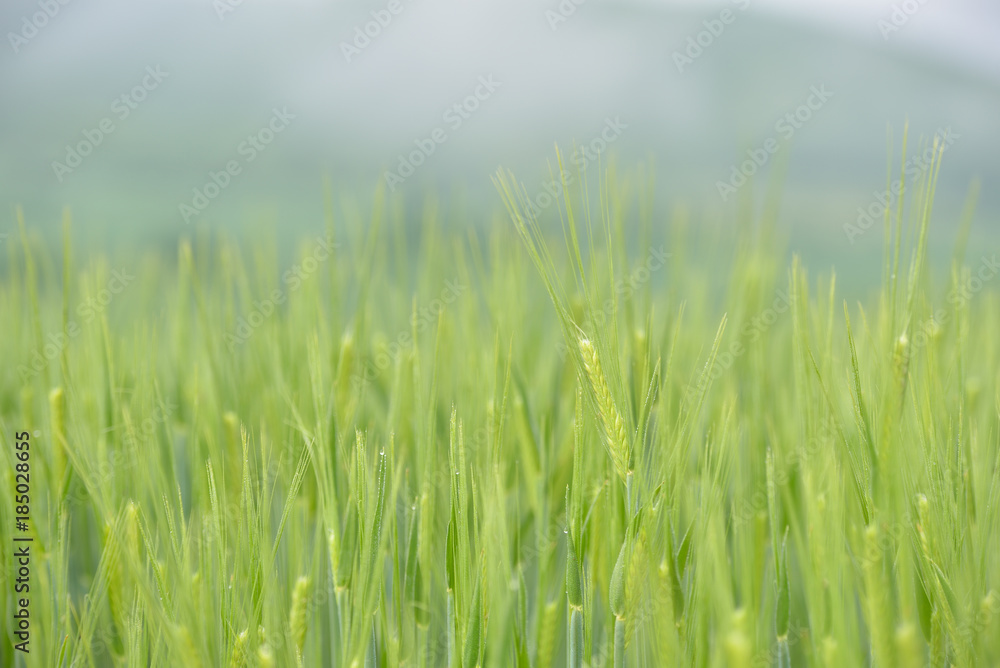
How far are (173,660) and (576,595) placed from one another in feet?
1.03

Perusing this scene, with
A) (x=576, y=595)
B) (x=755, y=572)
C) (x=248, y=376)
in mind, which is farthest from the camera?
(x=248, y=376)

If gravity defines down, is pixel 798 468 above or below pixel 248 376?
below

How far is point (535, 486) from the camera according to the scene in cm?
63

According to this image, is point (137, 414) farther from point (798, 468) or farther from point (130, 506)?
point (798, 468)

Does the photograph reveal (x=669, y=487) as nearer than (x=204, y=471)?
Yes

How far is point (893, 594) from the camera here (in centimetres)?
55

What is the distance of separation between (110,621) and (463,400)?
42cm

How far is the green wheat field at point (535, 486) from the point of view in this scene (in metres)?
0.45

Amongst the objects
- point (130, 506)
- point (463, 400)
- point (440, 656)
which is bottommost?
point (440, 656)

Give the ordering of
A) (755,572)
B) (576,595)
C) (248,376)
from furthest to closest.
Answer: (248,376) < (755,572) < (576,595)

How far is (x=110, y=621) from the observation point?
0.64 m

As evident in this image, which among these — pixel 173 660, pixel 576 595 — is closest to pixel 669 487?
pixel 576 595

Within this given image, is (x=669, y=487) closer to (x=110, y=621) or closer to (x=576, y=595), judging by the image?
(x=576, y=595)

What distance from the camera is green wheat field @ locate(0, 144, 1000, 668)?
45cm
